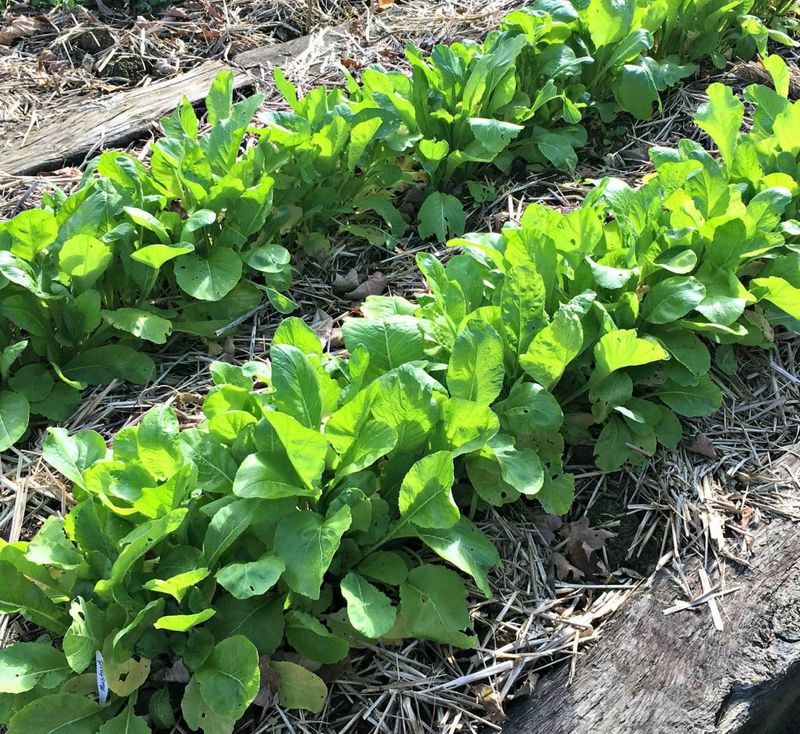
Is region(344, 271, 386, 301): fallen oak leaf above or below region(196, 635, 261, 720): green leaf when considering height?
below

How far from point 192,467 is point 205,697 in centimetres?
45

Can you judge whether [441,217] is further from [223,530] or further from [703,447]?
[223,530]

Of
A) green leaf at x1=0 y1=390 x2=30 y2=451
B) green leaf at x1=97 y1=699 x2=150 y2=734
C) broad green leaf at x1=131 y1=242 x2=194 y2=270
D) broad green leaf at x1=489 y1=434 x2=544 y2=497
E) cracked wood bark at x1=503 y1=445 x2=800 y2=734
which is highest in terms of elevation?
broad green leaf at x1=131 y1=242 x2=194 y2=270

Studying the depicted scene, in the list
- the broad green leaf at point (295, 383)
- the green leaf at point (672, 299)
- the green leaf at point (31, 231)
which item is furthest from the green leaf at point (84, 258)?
the green leaf at point (672, 299)

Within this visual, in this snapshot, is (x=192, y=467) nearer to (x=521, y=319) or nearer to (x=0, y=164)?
(x=521, y=319)

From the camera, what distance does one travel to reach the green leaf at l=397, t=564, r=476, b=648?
1.72m

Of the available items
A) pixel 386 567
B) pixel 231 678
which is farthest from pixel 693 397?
pixel 231 678

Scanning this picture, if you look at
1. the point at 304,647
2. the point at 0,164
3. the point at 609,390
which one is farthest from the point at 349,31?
the point at 304,647

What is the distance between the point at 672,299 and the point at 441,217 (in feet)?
3.03

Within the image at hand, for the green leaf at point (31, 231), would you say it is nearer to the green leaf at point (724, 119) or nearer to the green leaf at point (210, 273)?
the green leaf at point (210, 273)

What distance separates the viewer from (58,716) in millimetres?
1574

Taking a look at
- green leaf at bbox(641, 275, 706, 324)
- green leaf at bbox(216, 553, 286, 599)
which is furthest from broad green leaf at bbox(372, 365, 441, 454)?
green leaf at bbox(641, 275, 706, 324)

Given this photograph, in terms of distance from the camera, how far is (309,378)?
1.75 metres

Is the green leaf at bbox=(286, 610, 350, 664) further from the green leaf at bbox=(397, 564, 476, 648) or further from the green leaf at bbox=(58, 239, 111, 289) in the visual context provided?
the green leaf at bbox=(58, 239, 111, 289)
